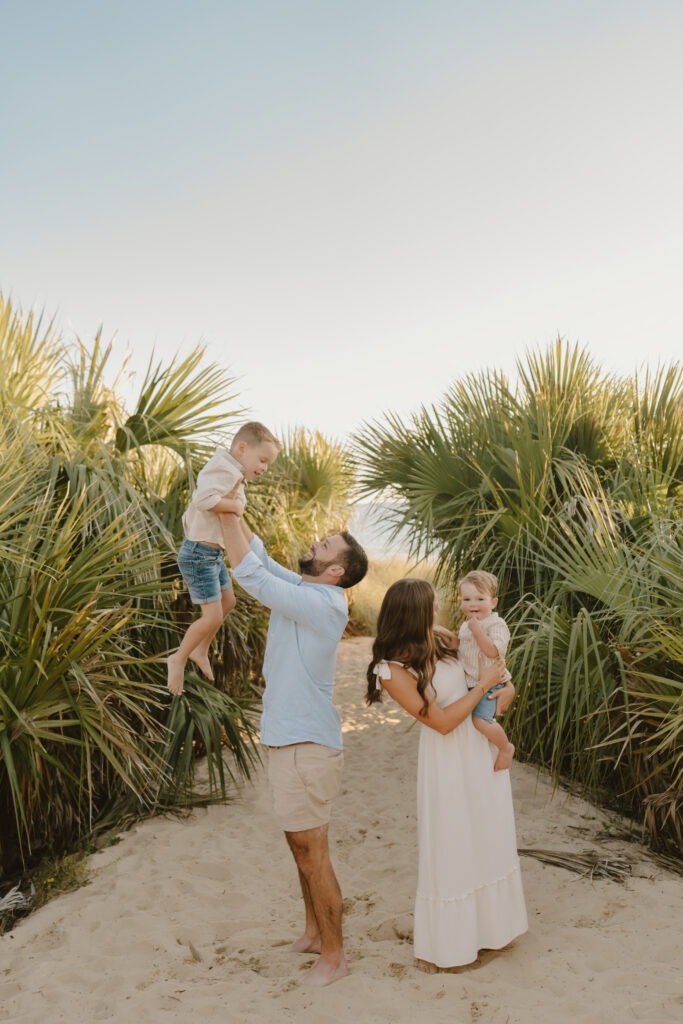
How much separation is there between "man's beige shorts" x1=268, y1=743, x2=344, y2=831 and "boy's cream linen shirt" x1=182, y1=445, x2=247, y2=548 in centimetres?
100

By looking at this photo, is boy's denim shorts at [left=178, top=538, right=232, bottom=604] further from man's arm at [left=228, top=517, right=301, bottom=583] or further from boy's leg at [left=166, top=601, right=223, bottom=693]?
man's arm at [left=228, top=517, right=301, bottom=583]

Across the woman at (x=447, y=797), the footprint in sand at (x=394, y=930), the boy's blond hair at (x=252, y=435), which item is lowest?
the footprint in sand at (x=394, y=930)

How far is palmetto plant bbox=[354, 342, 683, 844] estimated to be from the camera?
4598mm

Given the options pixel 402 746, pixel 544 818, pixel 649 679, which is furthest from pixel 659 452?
pixel 402 746

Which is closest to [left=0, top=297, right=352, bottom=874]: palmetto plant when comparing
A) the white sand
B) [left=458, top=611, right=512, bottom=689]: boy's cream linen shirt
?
the white sand

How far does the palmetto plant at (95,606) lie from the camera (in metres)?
4.08

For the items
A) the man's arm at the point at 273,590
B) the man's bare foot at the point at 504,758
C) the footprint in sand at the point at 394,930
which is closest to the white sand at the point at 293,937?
the footprint in sand at the point at 394,930

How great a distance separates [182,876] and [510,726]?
8.37ft

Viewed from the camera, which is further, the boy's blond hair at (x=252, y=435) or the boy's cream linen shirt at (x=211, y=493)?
the boy's blond hair at (x=252, y=435)

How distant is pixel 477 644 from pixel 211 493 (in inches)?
56.5

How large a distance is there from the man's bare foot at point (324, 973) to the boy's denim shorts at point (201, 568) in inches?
67.6

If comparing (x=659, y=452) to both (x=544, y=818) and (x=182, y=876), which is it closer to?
(x=544, y=818)

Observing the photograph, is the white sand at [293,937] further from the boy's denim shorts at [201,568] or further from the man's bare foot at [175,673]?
the boy's denim shorts at [201,568]

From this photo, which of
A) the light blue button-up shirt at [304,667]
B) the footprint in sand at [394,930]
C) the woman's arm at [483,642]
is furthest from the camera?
the footprint in sand at [394,930]
